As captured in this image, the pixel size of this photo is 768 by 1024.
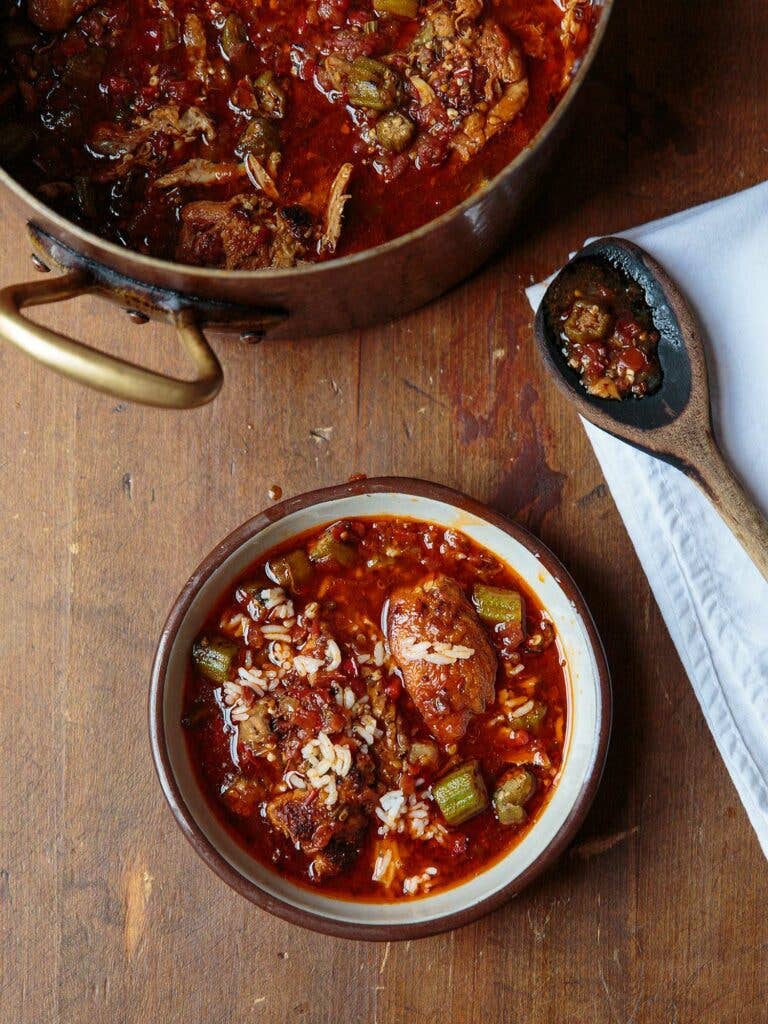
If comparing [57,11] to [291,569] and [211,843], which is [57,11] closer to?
[291,569]

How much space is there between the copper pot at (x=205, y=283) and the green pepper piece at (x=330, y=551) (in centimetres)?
50

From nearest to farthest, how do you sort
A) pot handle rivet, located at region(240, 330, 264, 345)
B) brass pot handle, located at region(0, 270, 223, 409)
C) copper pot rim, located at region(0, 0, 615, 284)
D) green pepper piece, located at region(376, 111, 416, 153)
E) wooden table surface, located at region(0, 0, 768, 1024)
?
1. brass pot handle, located at region(0, 270, 223, 409)
2. copper pot rim, located at region(0, 0, 615, 284)
3. pot handle rivet, located at region(240, 330, 264, 345)
4. green pepper piece, located at region(376, 111, 416, 153)
5. wooden table surface, located at region(0, 0, 768, 1024)

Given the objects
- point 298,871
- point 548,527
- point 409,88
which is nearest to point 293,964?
point 298,871

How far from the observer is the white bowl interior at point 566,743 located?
215 cm

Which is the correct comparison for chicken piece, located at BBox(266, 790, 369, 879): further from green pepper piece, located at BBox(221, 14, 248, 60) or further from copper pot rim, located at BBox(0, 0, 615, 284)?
green pepper piece, located at BBox(221, 14, 248, 60)

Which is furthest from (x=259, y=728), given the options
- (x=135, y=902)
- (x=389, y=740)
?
(x=135, y=902)

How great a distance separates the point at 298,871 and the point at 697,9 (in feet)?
7.13

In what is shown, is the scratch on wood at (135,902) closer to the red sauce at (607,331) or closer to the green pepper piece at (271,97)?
the red sauce at (607,331)

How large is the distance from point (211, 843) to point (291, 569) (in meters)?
0.61

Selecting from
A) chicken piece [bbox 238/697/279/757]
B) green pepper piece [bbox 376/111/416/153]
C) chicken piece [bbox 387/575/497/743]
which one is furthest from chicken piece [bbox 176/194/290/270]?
chicken piece [bbox 238/697/279/757]

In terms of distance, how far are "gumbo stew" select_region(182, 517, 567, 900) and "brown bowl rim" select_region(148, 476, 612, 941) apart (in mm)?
106

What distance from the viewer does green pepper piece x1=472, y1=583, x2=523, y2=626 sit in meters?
2.22

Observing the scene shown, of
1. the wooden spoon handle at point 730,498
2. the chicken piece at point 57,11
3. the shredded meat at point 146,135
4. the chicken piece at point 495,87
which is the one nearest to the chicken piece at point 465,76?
the chicken piece at point 495,87

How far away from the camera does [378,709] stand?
2215mm
